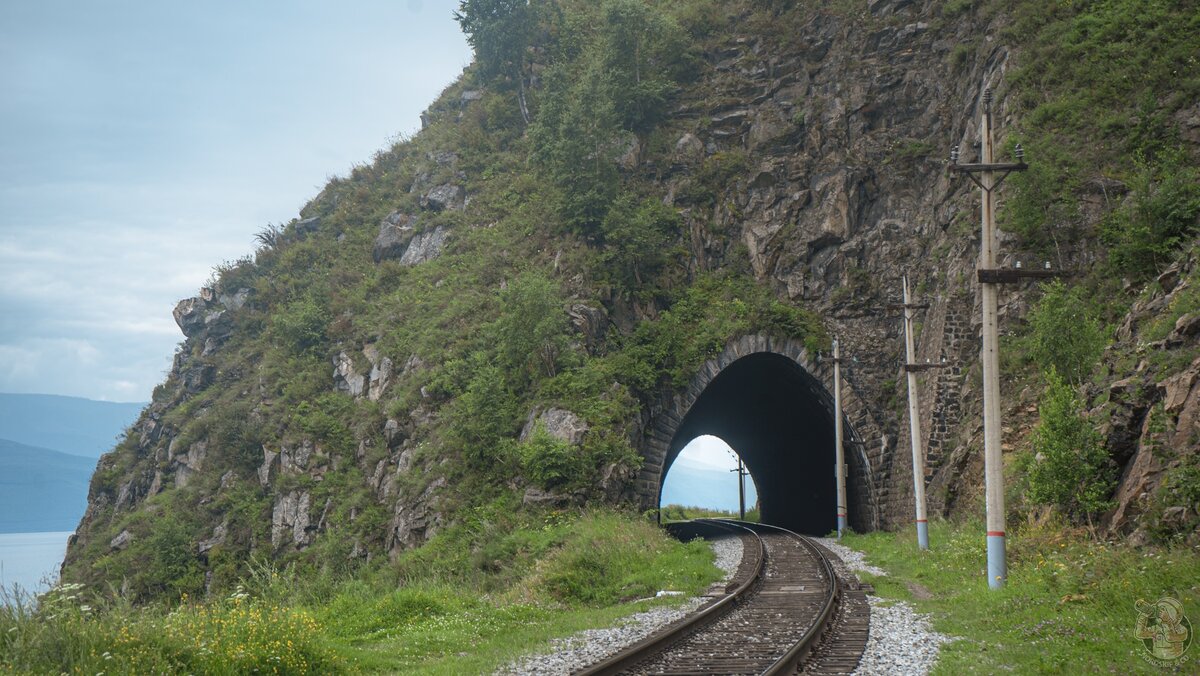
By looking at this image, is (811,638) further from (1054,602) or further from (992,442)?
(992,442)

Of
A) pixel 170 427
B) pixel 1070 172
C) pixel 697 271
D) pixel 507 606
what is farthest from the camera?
pixel 170 427

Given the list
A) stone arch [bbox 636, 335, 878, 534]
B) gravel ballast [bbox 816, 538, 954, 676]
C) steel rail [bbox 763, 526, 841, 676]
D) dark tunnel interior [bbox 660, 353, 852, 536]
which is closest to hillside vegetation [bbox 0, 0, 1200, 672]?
gravel ballast [bbox 816, 538, 954, 676]

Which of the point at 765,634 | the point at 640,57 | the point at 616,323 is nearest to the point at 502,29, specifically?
the point at 640,57

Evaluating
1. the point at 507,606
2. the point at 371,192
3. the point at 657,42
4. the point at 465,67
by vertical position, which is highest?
the point at 465,67

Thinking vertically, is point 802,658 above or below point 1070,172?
below

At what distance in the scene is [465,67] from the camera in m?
58.7

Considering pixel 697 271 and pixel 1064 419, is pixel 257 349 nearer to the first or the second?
pixel 697 271

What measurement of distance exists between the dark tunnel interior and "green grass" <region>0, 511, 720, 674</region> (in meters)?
12.3

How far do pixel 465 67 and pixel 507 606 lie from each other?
5112 cm

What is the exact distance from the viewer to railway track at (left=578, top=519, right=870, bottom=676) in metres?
9.39

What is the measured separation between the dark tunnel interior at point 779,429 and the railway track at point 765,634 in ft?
56.5

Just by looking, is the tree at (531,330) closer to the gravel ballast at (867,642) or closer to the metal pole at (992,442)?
the gravel ballast at (867,642)

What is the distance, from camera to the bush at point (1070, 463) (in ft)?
47.8

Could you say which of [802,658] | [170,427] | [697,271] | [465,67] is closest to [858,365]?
[697,271]
